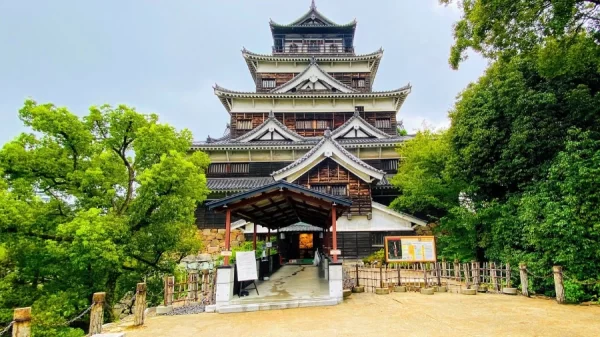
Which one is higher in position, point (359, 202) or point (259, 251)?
point (359, 202)

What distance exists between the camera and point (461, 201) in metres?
15.8

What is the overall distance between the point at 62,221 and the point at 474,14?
51.0 ft

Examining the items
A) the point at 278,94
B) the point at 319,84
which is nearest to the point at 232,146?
the point at 278,94

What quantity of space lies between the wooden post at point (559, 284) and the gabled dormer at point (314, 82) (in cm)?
2117

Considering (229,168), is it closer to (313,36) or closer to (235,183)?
(235,183)

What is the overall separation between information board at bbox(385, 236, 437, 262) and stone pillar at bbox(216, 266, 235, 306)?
594 cm

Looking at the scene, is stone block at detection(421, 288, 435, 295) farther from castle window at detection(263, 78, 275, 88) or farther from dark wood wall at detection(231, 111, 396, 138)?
castle window at detection(263, 78, 275, 88)

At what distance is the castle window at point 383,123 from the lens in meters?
28.2

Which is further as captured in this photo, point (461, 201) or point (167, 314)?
point (461, 201)

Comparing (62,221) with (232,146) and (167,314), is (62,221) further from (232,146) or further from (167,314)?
(232,146)

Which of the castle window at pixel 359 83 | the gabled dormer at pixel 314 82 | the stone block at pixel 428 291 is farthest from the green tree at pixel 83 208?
the castle window at pixel 359 83

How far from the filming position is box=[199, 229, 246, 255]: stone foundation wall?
20656 millimetres

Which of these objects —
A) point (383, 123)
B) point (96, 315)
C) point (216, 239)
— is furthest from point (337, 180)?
Result: point (96, 315)

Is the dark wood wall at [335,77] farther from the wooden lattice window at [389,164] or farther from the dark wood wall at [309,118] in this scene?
the wooden lattice window at [389,164]
